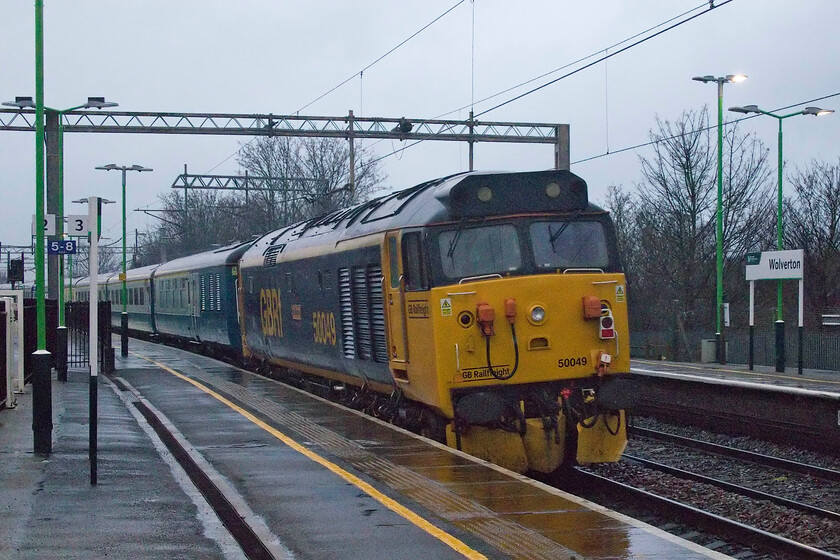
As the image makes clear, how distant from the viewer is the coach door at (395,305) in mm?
11883

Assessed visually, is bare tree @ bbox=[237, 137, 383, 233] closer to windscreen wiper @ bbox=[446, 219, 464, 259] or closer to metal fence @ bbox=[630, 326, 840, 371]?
metal fence @ bbox=[630, 326, 840, 371]

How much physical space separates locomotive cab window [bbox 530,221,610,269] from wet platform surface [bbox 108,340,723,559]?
2.41 m

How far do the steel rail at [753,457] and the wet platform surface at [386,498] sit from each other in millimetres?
3009

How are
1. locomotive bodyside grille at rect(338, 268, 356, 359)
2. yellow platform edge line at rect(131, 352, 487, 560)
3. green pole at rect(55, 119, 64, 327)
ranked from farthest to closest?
green pole at rect(55, 119, 64, 327) → locomotive bodyside grille at rect(338, 268, 356, 359) → yellow platform edge line at rect(131, 352, 487, 560)

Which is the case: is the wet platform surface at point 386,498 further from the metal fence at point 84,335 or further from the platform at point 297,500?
the metal fence at point 84,335

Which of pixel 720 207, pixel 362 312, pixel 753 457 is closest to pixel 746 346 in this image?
pixel 720 207

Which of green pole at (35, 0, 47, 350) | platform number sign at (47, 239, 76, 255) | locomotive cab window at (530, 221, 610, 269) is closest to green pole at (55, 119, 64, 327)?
platform number sign at (47, 239, 76, 255)

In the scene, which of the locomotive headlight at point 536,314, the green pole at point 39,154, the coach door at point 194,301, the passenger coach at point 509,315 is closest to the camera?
the passenger coach at point 509,315

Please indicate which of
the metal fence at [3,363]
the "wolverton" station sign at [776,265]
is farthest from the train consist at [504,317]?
the "wolverton" station sign at [776,265]

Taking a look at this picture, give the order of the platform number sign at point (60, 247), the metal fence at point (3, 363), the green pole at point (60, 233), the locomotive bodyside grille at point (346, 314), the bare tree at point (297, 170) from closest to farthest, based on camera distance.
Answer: the locomotive bodyside grille at point (346, 314) → the metal fence at point (3, 363) → the platform number sign at point (60, 247) → the green pole at point (60, 233) → the bare tree at point (297, 170)

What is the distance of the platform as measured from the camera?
7.42 m

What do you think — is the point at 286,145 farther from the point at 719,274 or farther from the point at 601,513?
the point at 601,513

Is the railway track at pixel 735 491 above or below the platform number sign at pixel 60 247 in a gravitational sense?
below

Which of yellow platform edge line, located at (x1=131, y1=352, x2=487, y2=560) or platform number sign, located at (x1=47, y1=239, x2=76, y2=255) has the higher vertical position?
platform number sign, located at (x1=47, y1=239, x2=76, y2=255)
